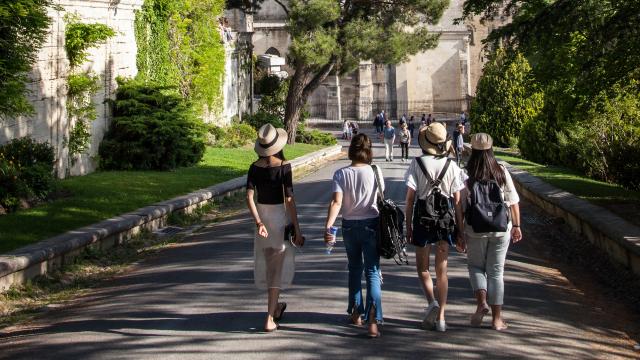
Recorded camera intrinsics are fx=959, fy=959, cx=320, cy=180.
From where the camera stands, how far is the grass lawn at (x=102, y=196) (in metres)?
14.4

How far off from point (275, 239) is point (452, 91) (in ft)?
232

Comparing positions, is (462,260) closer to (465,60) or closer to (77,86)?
A: (77,86)

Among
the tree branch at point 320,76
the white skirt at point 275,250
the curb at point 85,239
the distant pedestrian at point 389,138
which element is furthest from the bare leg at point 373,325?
the tree branch at point 320,76

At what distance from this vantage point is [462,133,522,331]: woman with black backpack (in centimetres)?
870

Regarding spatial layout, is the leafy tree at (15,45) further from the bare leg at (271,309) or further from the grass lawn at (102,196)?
the bare leg at (271,309)

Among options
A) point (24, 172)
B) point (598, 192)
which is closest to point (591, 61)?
point (598, 192)

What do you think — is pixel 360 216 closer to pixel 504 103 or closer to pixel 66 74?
pixel 66 74

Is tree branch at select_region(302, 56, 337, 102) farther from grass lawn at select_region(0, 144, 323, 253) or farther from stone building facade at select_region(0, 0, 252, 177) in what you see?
stone building facade at select_region(0, 0, 252, 177)

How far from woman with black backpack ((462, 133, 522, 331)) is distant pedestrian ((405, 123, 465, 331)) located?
0.50 feet

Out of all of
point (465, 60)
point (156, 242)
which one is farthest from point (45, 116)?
point (465, 60)

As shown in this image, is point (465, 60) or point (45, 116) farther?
point (465, 60)

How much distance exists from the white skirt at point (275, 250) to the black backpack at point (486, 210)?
171 cm

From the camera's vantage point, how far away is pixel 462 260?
43.7 feet

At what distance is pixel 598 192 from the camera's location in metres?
20.4
